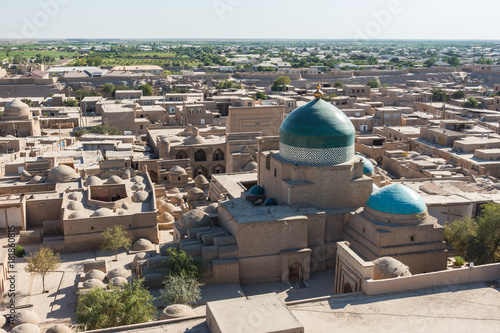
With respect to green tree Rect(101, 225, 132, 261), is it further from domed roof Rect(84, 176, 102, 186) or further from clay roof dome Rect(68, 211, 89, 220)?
domed roof Rect(84, 176, 102, 186)

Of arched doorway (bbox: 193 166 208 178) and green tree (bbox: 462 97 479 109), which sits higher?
green tree (bbox: 462 97 479 109)

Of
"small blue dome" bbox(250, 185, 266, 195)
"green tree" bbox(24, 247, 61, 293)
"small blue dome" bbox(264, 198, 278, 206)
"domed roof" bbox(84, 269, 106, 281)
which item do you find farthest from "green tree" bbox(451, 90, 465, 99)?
"green tree" bbox(24, 247, 61, 293)

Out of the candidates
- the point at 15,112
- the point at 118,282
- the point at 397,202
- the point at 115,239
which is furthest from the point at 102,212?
the point at 15,112

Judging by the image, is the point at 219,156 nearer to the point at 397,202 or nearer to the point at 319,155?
the point at 319,155

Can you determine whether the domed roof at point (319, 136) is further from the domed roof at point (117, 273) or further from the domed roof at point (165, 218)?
the domed roof at point (165, 218)

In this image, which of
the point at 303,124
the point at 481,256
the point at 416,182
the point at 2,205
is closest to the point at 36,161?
the point at 2,205

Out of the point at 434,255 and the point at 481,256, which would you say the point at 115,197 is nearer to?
the point at 434,255
